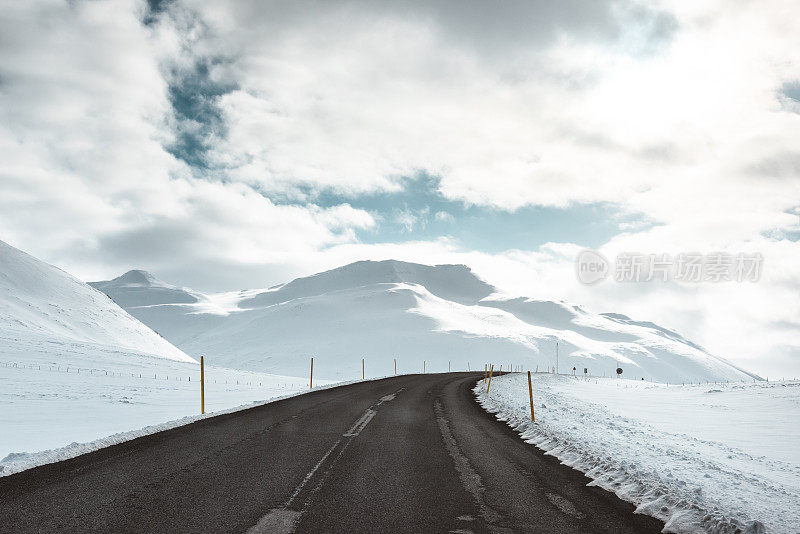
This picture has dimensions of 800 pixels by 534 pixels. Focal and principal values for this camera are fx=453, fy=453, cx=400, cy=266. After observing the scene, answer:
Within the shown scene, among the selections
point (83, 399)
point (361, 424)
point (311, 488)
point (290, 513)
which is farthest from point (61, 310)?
point (290, 513)

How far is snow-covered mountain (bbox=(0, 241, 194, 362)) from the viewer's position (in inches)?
2159

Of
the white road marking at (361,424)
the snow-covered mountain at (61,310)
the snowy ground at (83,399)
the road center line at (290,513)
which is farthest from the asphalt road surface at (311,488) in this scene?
the snow-covered mountain at (61,310)

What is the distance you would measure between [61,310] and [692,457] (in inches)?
3055

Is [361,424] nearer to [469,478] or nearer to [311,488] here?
[469,478]

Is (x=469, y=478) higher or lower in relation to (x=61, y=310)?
lower

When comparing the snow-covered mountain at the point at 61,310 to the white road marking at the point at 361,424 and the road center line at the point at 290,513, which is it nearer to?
the white road marking at the point at 361,424

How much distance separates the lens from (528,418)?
12250 millimetres

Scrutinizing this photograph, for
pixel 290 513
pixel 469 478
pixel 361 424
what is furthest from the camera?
pixel 361 424

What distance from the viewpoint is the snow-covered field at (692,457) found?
505 cm

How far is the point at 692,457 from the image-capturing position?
26.3ft

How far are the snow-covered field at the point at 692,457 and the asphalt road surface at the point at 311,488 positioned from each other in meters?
0.51

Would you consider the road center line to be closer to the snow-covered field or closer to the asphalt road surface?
the asphalt road surface

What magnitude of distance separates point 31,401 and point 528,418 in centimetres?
1509

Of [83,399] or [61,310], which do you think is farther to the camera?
[61,310]
